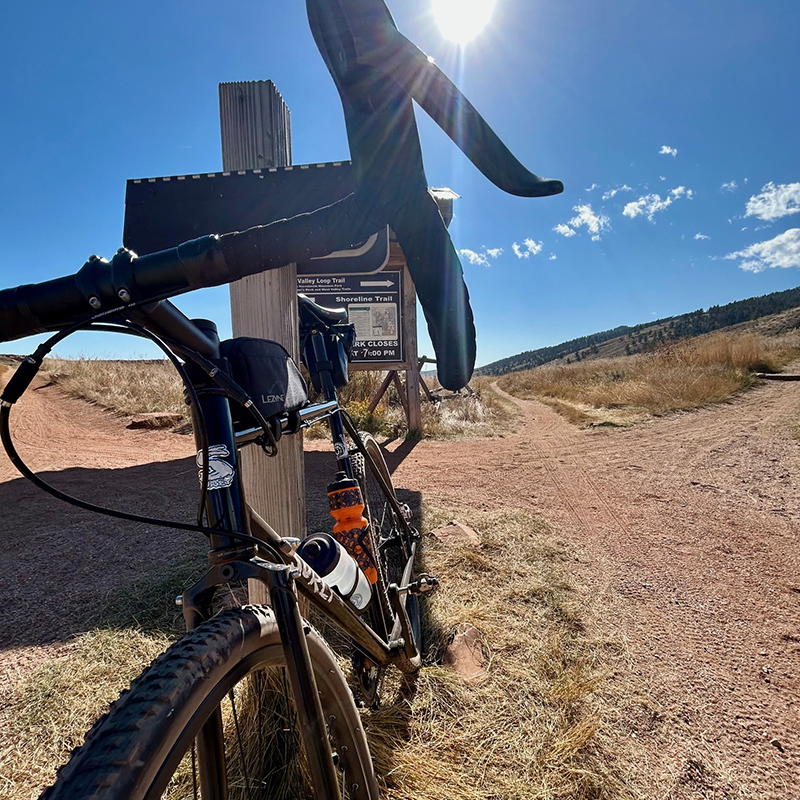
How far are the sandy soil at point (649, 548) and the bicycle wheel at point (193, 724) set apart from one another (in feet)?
3.20

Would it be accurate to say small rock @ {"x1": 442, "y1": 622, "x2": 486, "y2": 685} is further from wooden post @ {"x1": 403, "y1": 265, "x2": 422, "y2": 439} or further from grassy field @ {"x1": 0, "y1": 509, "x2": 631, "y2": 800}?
wooden post @ {"x1": 403, "y1": 265, "x2": 422, "y2": 439}

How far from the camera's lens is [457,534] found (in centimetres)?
320

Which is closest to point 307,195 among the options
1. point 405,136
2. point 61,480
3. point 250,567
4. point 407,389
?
point 405,136

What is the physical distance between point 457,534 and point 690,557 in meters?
1.48

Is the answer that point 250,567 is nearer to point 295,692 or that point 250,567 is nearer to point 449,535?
point 295,692

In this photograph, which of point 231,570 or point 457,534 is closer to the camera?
point 231,570

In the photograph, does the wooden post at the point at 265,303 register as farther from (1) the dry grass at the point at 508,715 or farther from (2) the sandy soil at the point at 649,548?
(2) the sandy soil at the point at 649,548

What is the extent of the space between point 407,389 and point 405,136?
19.9 feet

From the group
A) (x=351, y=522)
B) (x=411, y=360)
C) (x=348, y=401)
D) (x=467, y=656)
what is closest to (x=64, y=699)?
(x=351, y=522)

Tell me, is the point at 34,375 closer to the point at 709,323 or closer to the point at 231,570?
the point at 231,570

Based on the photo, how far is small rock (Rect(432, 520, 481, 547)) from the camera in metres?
3.10

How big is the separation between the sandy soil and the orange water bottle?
42.5 inches

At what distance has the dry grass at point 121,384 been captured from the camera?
8609 mm

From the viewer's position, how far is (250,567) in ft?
2.75
